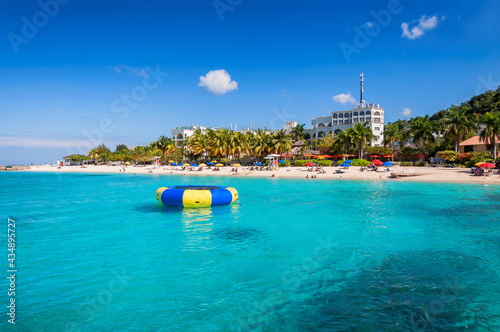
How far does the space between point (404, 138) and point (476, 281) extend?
185 feet

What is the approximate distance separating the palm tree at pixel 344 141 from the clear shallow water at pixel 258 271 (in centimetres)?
3727

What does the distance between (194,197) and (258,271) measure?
32.1 ft

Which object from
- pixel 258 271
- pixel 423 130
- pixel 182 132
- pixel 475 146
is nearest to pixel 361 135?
pixel 423 130

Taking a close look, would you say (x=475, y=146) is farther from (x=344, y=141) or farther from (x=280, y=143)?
(x=280, y=143)

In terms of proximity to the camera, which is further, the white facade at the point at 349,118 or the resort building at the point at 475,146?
the white facade at the point at 349,118

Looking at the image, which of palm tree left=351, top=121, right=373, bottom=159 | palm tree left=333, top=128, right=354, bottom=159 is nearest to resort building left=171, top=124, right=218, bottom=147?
palm tree left=333, top=128, right=354, bottom=159

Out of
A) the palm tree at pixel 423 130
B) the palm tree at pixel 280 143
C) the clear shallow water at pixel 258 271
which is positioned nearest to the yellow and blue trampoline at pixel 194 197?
the clear shallow water at pixel 258 271

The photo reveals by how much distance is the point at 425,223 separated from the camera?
47.8 feet

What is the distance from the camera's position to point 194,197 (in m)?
17.7

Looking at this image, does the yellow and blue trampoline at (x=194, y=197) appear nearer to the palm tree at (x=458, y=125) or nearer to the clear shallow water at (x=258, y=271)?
the clear shallow water at (x=258, y=271)

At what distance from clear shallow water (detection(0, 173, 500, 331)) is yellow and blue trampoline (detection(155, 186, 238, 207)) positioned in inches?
40.6

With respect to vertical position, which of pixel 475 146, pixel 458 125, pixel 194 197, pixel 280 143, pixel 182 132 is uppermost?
pixel 182 132

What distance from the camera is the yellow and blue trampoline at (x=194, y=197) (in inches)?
698

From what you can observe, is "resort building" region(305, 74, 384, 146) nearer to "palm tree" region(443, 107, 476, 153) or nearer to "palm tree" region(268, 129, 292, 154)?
"palm tree" region(268, 129, 292, 154)
